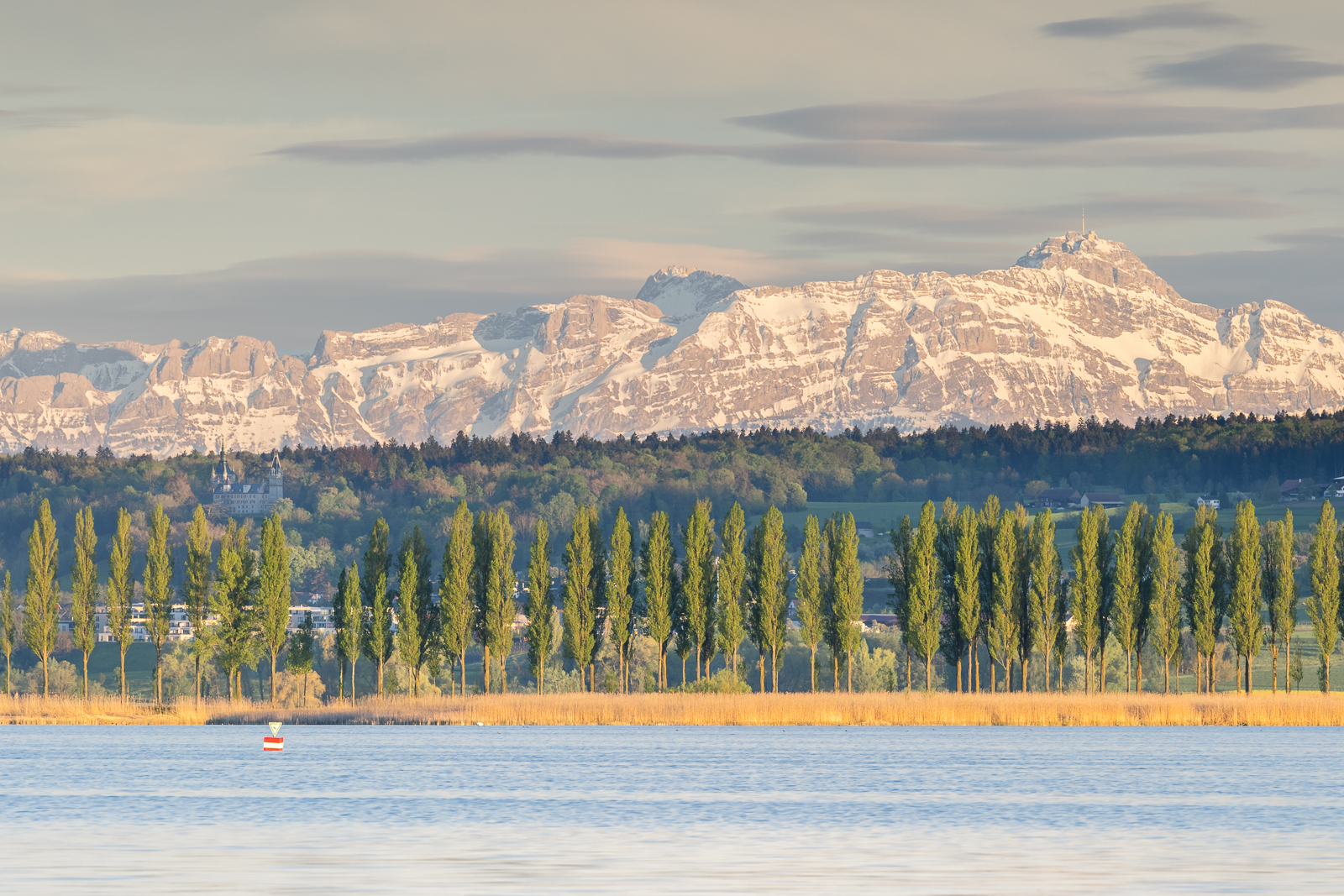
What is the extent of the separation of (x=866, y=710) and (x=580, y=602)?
23332 millimetres

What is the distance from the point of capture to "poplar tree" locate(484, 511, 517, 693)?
113562mm

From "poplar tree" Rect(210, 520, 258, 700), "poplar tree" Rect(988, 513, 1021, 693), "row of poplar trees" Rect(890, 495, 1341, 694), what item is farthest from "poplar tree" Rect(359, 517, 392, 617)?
"poplar tree" Rect(988, 513, 1021, 693)

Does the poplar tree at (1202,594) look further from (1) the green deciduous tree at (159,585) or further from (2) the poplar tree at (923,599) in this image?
(1) the green deciduous tree at (159,585)

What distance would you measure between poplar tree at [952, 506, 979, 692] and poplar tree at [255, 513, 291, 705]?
3258 cm

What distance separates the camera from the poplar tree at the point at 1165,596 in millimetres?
112188

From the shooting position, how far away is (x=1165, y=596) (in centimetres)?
11250

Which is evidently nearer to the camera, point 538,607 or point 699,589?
point 699,589

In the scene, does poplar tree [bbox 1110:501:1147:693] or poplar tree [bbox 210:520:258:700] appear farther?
poplar tree [bbox 1110:501:1147:693]

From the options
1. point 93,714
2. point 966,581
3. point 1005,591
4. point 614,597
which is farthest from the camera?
point 614,597

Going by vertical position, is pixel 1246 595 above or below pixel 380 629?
above

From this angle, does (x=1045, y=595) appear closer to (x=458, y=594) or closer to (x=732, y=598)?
(x=732, y=598)

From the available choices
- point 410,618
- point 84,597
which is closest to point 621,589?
point 410,618

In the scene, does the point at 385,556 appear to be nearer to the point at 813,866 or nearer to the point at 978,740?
the point at 978,740

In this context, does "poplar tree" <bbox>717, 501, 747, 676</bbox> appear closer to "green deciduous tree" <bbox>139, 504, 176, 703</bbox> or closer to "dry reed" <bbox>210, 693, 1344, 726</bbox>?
"dry reed" <bbox>210, 693, 1344, 726</bbox>
